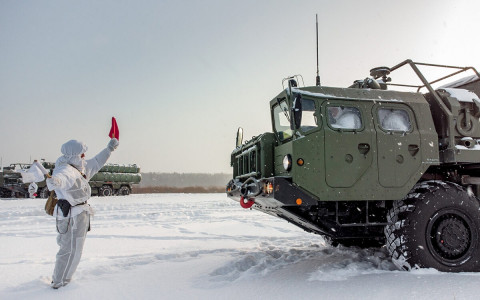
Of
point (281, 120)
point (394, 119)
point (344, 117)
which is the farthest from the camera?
point (281, 120)

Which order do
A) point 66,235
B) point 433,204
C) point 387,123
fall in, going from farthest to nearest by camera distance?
point 387,123 → point 433,204 → point 66,235

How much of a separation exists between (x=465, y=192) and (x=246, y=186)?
2934 millimetres

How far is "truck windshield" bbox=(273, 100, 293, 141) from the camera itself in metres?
5.41

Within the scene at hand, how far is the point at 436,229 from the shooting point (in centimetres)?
490

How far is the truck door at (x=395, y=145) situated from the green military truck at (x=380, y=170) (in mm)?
14

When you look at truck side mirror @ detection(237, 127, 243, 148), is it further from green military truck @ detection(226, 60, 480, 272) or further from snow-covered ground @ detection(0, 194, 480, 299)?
snow-covered ground @ detection(0, 194, 480, 299)

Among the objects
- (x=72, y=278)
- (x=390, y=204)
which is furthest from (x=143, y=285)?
(x=390, y=204)

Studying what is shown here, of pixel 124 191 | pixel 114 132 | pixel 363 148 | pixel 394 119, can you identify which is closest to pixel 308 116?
pixel 363 148

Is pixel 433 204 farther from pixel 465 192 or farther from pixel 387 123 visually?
pixel 387 123

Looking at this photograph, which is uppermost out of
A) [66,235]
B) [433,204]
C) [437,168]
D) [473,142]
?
[473,142]

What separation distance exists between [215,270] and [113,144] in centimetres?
214

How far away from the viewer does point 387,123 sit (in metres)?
5.23

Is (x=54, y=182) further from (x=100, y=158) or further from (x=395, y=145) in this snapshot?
(x=395, y=145)

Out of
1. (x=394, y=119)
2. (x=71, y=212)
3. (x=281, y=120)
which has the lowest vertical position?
(x=71, y=212)
